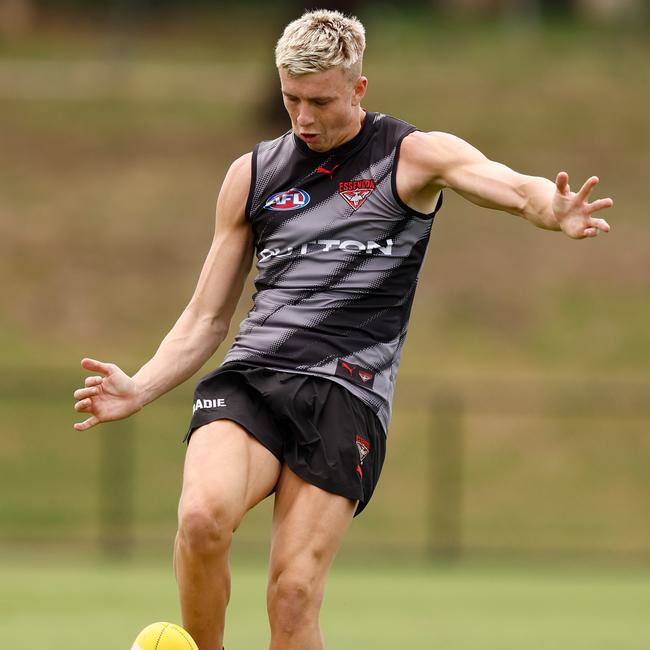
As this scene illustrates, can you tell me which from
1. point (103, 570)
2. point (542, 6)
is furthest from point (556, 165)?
point (103, 570)

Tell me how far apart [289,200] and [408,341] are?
15.9 meters

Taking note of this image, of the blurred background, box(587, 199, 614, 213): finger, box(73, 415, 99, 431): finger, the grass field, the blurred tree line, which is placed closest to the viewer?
box(587, 199, 614, 213): finger

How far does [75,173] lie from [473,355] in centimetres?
874

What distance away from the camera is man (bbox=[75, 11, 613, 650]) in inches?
219

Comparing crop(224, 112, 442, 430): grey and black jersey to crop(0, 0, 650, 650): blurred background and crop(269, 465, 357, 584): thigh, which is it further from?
crop(0, 0, 650, 650): blurred background

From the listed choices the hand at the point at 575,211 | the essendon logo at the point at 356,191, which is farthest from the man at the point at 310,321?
the hand at the point at 575,211

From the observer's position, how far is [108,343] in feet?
70.0

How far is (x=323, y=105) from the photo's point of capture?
5.63 meters

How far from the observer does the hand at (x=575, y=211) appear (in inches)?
203

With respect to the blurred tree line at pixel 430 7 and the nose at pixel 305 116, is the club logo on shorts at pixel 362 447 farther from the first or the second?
the blurred tree line at pixel 430 7

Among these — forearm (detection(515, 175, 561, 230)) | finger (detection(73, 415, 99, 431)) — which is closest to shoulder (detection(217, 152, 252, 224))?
finger (detection(73, 415, 99, 431))

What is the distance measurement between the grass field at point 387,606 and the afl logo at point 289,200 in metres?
4.10

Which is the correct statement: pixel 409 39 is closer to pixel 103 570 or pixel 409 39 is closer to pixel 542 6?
pixel 542 6

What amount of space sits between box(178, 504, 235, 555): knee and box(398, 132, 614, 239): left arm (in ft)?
4.68
